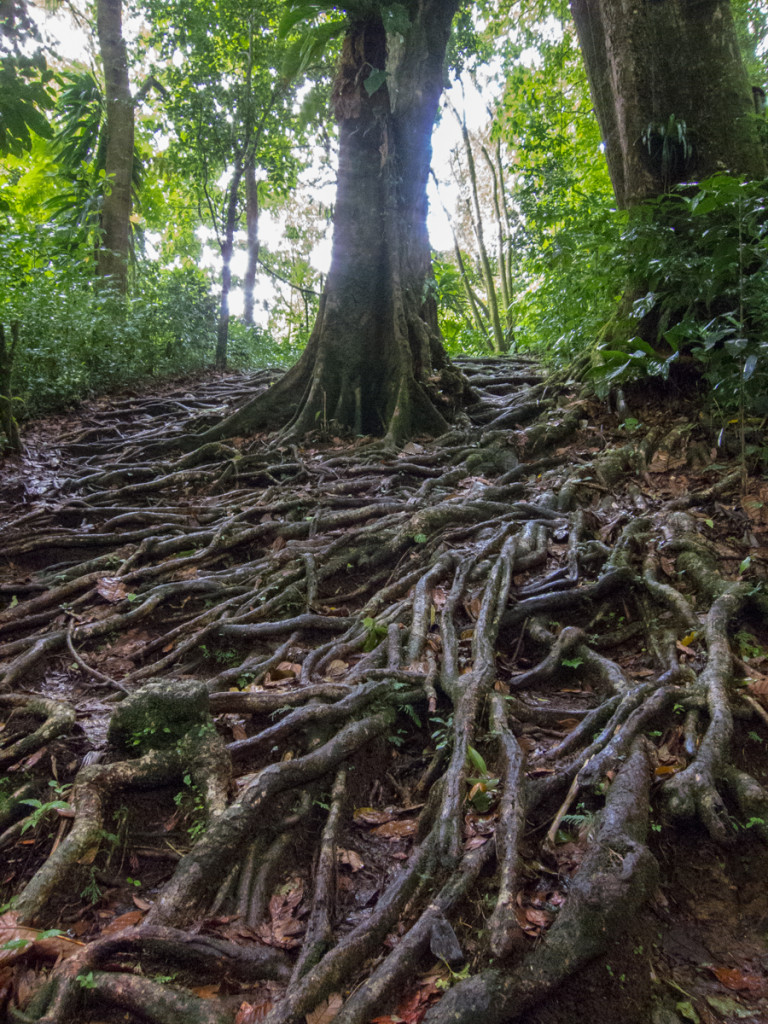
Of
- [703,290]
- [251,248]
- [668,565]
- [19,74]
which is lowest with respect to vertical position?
[668,565]

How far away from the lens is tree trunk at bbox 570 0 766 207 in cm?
480

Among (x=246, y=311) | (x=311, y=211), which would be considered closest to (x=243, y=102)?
(x=246, y=311)

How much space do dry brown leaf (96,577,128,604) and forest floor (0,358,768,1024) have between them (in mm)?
14

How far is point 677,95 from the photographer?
16.3 feet

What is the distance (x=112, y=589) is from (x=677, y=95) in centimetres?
593

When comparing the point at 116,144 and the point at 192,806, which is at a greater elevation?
the point at 116,144

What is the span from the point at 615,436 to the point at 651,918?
382 centimetres

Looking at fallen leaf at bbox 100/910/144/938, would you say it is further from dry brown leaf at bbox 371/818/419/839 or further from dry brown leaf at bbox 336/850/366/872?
dry brown leaf at bbox 371/818/419/839

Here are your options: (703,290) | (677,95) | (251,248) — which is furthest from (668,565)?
(251,248)

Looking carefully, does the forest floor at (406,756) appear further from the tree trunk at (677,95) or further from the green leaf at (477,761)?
the tree trunk at (677,95)

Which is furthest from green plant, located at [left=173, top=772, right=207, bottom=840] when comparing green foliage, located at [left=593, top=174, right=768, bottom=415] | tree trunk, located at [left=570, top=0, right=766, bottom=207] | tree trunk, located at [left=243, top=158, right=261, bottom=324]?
tree trunk, located at [left=243, top=158, right=261, bottom=324]

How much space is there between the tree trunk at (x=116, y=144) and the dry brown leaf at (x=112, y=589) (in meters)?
7.81

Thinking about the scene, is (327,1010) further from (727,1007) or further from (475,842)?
(727,1007)

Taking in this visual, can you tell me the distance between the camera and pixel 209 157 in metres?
9.80
